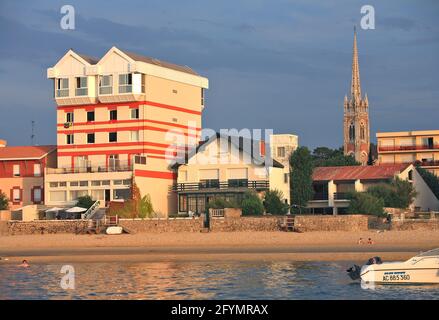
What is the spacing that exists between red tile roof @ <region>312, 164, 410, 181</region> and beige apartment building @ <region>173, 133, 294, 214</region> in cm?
756

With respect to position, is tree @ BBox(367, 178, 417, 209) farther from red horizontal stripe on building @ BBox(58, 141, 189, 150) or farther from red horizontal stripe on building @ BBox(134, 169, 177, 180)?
red horizontal stripe on building @ BBox(58, 141, 189, 150)

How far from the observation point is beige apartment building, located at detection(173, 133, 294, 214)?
87.9 m

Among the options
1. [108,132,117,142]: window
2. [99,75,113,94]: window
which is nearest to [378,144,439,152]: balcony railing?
[108,132,117,142]: window

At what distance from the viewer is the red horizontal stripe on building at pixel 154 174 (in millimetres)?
88125

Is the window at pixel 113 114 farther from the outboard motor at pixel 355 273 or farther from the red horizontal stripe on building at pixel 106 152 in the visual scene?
the outboard motor at pixel 355 273

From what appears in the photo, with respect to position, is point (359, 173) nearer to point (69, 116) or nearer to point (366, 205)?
point (366, 205)

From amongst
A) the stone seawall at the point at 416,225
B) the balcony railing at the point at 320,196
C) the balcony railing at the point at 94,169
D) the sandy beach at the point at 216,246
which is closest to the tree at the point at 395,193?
the balcony railing at the point at 320,196

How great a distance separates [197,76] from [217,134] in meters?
9.38

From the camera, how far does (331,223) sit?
7306 centimetres

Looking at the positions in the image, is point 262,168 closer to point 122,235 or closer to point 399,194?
point 399,194

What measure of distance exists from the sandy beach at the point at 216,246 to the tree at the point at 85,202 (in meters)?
8.45

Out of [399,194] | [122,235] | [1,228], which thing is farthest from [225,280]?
[399,194]

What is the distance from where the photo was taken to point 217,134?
297 ft

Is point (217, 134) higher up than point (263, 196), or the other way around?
point (217, 134)
